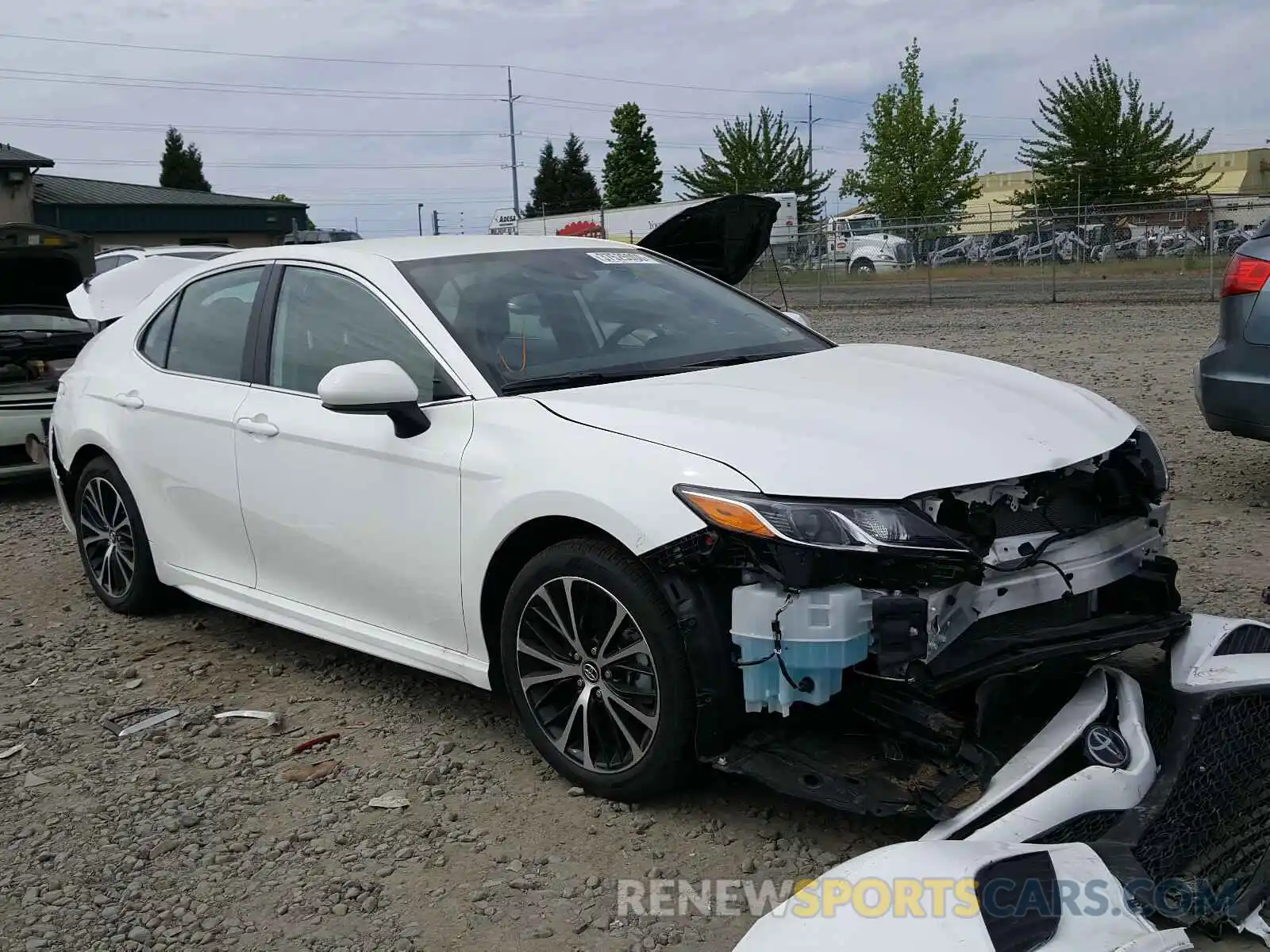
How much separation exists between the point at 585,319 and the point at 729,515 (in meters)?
1.48

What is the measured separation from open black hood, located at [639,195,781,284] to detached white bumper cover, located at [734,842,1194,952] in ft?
12.8

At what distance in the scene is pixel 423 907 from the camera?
313 cm

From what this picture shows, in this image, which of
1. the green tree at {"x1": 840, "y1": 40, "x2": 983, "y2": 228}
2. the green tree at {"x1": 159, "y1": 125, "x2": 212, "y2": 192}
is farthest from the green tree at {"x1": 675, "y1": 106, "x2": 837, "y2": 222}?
the green tree at {"x1": 159, "y1": 125, "x2": 212, "y2": 192}

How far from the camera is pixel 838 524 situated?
3.03 m

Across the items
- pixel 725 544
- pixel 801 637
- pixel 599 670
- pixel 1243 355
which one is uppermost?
pixel 1243 355

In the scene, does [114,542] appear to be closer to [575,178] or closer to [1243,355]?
[1243,355]

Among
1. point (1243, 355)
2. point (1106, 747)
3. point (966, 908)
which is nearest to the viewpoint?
point (966, 908)

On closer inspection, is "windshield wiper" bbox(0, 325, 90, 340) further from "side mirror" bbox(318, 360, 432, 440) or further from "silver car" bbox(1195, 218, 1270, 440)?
"silver car" bbox(1195, 218, 1270, 440)

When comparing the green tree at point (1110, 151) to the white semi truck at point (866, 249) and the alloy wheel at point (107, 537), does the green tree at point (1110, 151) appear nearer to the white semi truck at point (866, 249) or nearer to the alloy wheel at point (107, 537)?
the white semi truck at point (866, 249)

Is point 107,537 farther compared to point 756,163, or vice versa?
point 756,163

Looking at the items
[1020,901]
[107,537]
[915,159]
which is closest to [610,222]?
[915,159]

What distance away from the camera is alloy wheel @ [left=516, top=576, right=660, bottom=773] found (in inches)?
133

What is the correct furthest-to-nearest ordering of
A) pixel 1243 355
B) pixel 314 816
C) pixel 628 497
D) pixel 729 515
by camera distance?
pixel 1243 355 < pixel 314 816 < pixel 628 497 < pixel 729 515

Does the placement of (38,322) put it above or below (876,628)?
above
